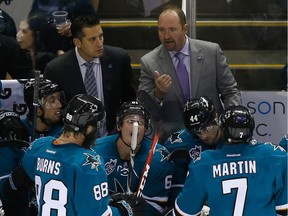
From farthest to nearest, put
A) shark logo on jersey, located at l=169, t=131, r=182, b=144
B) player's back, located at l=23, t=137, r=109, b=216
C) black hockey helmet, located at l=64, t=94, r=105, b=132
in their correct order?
1. shark logo on jersey, located at l=169, t=131, r=182, b=144
2. black hockey helmet, located at l=64, t=94, r=105, b=132
3. player's back, located at l=23, t=137, r=109, b=216

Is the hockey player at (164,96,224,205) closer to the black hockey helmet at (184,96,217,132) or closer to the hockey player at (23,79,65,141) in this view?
the black hockey helmet at (184,96,217,132)

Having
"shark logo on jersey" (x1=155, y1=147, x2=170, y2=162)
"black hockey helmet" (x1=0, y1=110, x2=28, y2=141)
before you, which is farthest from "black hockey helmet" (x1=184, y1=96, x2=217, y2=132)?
"black hockey helmet" (x1=0, y1=110, x2=28, y2=141)

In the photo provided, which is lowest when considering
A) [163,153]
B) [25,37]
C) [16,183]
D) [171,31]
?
[16,183]

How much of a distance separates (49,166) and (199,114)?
0.95m

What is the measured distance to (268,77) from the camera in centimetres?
570

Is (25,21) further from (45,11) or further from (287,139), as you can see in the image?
(287,139)

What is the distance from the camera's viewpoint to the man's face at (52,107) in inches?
191

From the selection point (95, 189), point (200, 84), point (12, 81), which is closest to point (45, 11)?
point (12, 81)

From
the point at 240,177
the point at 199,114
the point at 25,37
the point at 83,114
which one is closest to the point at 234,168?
the point at 240,177

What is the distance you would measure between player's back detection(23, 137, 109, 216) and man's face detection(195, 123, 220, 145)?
0.81 metres

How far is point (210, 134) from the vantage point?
4.54 metres

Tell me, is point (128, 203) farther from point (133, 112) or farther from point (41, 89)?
point (41, 89)

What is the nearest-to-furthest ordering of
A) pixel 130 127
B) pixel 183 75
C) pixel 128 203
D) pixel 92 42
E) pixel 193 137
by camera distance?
pixel 128 203, pixel 130 127, pixel 193 137, pixel 92 42, pixel 183 75

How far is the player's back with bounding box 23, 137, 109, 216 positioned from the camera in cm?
384
